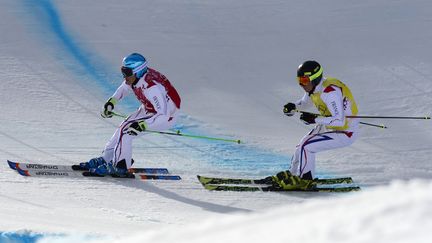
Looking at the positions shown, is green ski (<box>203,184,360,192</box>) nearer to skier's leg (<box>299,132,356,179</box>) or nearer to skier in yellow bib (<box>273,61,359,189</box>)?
skier in yellow bib (<box>273,61,359,189</box>)

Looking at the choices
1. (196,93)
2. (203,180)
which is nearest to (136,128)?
(203,180)

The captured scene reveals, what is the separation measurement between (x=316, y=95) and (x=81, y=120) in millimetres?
4088

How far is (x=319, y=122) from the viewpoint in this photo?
7.64 m

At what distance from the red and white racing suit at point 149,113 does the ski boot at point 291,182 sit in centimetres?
135

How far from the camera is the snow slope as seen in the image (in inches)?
292

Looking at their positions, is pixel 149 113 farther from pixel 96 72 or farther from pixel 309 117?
pixel 96 72

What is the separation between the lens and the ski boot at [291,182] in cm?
788

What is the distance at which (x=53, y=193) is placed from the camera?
25.1ft

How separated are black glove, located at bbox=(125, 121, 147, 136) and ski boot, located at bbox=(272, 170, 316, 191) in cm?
144

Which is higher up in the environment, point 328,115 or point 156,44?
point 156,44

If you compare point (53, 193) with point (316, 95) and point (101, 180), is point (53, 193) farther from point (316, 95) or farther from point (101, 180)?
point (316, 95)

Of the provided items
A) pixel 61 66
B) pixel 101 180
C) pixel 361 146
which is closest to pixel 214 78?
pixel 61 66

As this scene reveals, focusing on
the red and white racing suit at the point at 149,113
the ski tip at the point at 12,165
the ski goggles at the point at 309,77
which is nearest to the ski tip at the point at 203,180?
the red and white racing suit at the point at 149,113

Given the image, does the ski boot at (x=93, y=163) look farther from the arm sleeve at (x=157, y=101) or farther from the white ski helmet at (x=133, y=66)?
the white ski helmet at (x=133, y=66)
